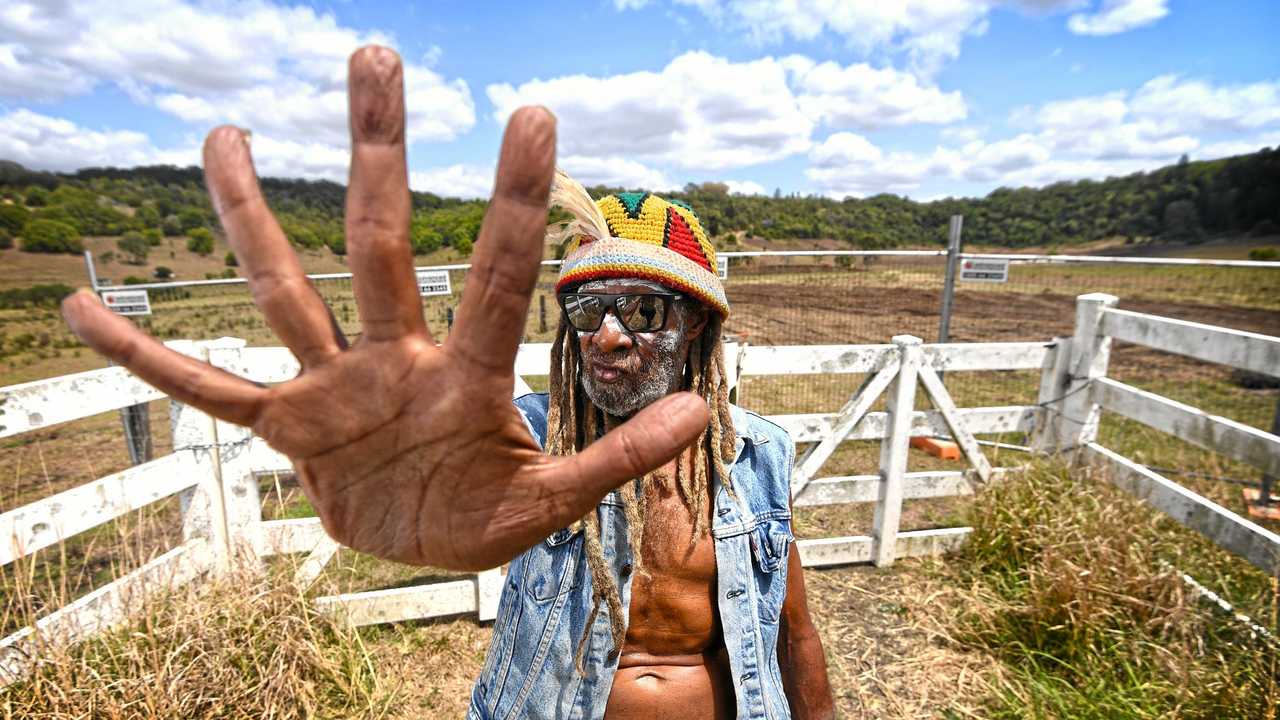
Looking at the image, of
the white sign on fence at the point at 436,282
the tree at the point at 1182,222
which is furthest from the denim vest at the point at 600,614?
the tree at the point at 1182,222

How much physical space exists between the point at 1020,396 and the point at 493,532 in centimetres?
960

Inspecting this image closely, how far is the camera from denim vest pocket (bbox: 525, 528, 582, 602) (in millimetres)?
1414

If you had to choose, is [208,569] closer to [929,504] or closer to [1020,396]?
[929,504]

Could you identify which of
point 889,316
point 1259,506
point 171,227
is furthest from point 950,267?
point 171,227

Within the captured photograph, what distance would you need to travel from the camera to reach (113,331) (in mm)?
708

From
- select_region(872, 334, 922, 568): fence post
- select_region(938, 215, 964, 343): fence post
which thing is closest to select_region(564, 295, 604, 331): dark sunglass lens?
select_region(872, 334, 922, 568): fence post

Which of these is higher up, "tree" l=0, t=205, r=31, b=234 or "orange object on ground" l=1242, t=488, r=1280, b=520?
"tree" l=0, t=205, r=31, b=234

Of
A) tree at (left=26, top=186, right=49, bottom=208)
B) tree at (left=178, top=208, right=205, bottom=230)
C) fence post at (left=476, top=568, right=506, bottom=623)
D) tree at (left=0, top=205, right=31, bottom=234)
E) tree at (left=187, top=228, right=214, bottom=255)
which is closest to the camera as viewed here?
fence post at (left=476, top=568, right=506, bottom=623)

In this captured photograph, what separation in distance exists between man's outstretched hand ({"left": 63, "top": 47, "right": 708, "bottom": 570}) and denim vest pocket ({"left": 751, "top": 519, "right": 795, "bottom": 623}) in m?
0.84

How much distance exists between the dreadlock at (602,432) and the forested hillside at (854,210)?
17465 millimetres

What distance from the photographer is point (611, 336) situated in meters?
1.34

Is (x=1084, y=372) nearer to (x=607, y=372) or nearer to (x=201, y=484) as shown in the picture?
(x=607, y=372)

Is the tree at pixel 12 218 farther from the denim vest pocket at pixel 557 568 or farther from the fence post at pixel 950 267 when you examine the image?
the denim vest pocket at pixel 557 568

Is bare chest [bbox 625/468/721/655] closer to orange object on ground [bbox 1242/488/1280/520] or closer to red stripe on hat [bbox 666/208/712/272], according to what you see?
red stripe on hat [bbox 666/208/712/272]
